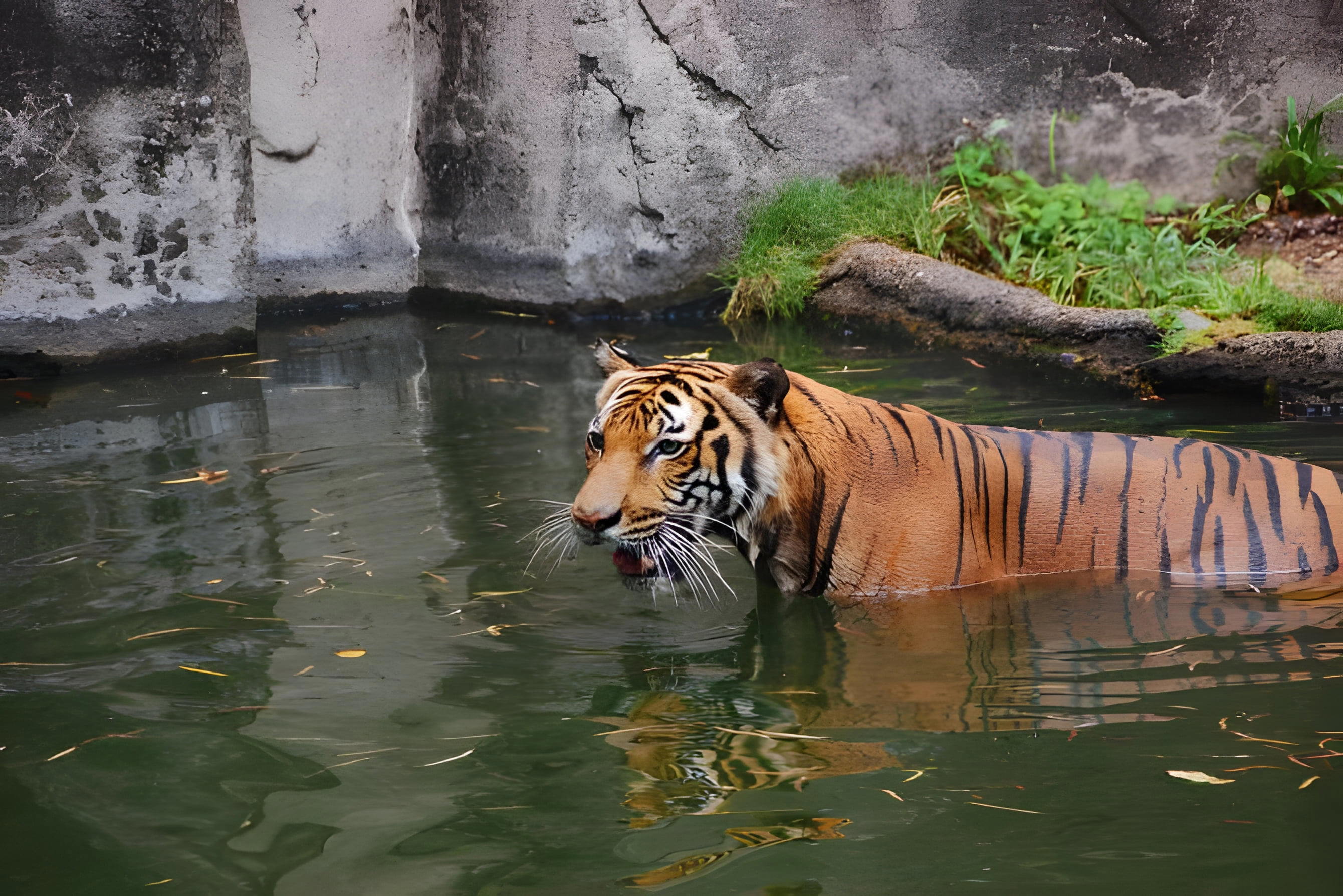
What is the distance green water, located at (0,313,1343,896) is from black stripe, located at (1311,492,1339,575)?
0.52 ft

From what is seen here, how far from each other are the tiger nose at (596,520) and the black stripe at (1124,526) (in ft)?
4.55

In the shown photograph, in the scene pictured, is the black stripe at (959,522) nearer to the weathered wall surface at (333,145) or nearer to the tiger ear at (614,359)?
the tiger ear at (614,359)

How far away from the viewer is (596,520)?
285 centimetres

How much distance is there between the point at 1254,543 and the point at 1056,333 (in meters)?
3.07

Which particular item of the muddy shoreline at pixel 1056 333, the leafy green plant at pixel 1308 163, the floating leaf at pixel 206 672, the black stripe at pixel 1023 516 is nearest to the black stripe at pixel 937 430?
the black stripe at pixel 1023 516

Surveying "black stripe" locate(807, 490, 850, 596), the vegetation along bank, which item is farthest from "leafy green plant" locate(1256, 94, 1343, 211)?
"black stripe" locate(807, 490, 850, 596)

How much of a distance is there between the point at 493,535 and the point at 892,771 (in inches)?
75.4

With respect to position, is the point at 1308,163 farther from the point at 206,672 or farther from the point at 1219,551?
the point at 206,672

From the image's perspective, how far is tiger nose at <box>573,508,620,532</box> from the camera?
9.35 feet

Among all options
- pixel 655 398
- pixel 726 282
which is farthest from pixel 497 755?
pixel 726 282

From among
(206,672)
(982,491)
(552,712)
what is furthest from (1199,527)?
(206,672)

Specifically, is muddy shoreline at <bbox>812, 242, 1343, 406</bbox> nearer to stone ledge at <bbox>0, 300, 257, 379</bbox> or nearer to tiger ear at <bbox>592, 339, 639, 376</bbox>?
tiger ear at <bbox>592, 339, 639, 376</bbox>

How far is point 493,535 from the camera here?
3922mm

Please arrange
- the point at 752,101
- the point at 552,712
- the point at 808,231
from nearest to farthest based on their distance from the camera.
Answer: the point at 552,712 < the point at 808,231 < the point at 752,101
